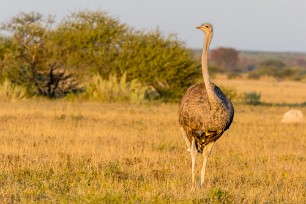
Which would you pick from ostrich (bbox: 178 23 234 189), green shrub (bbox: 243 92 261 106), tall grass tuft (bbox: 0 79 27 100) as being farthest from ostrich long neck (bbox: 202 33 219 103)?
green shrub (bbox: 243 92 261 106)

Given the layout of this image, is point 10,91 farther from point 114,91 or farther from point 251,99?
point 251,99

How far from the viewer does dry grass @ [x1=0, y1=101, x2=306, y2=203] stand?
775cm

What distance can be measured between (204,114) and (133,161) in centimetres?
230

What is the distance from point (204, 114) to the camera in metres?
8.59

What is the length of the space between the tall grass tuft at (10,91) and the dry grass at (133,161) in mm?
5541

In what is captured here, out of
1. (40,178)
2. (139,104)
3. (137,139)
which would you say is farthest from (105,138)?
(139,104)

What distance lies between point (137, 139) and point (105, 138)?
575 mm

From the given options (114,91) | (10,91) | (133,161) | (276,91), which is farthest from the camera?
(276,91)

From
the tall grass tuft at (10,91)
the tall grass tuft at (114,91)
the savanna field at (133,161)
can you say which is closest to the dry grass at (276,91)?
the tall grass tuft at (114,91)

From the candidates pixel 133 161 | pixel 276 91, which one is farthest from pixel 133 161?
pixel 276 91

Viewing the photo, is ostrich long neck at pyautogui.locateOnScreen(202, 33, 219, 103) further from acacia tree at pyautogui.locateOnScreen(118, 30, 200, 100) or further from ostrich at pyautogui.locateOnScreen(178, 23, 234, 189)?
acacia tree at pyautogui.locateOnScreen(118, 30, 200, 100)

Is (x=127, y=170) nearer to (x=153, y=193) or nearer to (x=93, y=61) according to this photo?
(x=153, y=193)

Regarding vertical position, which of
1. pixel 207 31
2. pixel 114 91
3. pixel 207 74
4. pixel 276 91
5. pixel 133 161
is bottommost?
pixel 276 91

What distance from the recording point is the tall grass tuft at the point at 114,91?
2404cm
